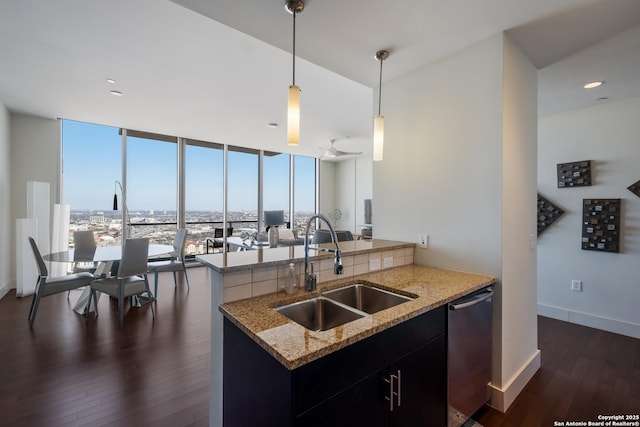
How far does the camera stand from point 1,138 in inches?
147

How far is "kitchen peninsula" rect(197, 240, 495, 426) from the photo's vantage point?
1.03m

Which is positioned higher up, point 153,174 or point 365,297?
point 153,174

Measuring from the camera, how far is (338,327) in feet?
3.75

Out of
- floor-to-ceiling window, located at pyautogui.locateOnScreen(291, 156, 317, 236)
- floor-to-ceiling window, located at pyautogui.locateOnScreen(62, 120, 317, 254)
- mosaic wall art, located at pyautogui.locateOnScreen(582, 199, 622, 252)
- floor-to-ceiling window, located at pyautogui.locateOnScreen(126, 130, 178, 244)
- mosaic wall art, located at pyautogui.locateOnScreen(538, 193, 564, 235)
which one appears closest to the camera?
mosaic wall art, located at pyautogui.locateOnScreen(582, 199, 622, 252)

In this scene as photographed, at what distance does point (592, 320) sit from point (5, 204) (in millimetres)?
7680

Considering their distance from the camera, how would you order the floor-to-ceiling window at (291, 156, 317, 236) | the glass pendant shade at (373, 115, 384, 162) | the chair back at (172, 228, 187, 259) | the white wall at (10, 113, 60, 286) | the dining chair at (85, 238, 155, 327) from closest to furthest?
1. the glass pendant shade at (373, 115, 384, 162)
2. the dining chair at (85, 238, 155, 327)
3. the white wall at (10, 113, 60, 286)
4. the chair back at (172, 228, 187, 259)
5. the floor-to-ceiling window at (291, 156, 317, 236)

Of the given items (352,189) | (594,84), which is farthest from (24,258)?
(594,84)

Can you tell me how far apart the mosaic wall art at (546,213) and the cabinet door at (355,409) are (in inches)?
134

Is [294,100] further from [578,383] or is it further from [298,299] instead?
[578,383]

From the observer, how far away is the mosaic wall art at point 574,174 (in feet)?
10.2

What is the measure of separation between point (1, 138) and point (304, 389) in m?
5.34

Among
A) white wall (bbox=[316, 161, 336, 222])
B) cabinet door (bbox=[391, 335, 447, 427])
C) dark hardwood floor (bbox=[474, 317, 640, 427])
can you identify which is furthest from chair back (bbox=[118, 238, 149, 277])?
white wall (bbox=[316, 161, 336, 222])

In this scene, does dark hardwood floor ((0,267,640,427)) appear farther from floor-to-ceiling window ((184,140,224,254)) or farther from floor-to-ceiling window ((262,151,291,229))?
floor-to-ceiling window ((262,151,291,229))

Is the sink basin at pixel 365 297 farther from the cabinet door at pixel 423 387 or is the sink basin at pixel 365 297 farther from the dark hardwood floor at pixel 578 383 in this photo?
the dark hardwood floor at pixel 578 383
